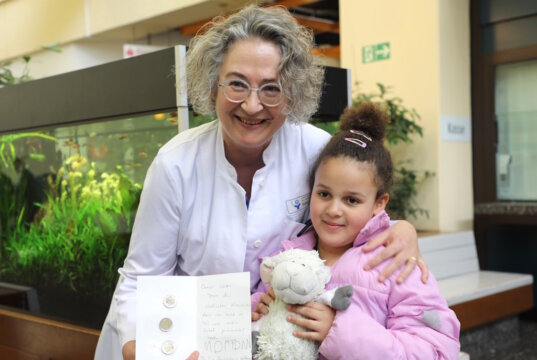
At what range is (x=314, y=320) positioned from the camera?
165cm

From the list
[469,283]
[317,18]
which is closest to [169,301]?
[469,283]

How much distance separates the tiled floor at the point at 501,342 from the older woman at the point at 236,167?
262cm

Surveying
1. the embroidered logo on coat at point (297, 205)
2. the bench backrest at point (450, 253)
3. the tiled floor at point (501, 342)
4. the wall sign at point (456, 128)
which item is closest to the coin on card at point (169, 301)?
the embroidered logo on coat at point (297, 205)

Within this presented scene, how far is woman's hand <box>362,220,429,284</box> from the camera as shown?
5.63 ft

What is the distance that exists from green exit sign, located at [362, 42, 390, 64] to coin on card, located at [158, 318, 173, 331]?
14.3 ft

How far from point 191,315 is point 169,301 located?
0.07m

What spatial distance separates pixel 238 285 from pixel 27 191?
2371 mm

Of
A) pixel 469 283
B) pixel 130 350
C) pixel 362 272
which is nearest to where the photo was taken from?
pixel 362 272

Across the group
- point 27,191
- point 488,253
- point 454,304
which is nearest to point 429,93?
point 488,253

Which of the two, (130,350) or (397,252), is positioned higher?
(397,252)

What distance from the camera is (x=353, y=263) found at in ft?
5.77

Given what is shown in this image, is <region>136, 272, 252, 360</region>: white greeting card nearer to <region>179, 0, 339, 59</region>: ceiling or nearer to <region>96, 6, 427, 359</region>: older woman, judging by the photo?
<region>96, 6, 427, 359</region>: older woman

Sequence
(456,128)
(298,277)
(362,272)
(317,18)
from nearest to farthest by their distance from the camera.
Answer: (298,277) < (362,272) < (456,128) < (317,18)

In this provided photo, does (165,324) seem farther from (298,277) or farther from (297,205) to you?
(297,205)
